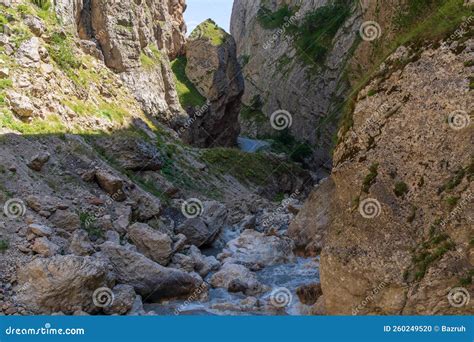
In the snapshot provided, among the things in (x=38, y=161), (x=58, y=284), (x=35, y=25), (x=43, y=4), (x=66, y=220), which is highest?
(x=43, y=4)

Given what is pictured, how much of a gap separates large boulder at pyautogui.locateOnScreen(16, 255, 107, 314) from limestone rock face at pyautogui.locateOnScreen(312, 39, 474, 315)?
22.4 feet

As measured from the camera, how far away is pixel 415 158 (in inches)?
487

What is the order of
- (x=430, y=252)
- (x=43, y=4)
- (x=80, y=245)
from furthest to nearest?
1. (x=43, y=4)
2. (x=80, y=245)
3. (x=430, y=252)

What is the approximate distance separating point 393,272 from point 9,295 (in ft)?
34.2

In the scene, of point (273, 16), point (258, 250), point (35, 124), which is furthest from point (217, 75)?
point (258, 250)

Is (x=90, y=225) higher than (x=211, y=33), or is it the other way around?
(x=211, y=33)

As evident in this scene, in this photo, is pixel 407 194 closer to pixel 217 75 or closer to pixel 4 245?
pixel 4 245

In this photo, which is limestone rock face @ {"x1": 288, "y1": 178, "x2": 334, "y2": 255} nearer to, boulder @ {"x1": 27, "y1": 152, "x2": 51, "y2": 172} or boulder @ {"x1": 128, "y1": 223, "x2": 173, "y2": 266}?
boulder @ {"x1": 128, "y1": 223, "x2": 173, "y2": 266}

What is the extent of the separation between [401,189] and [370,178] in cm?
104

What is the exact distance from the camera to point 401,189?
484 inches

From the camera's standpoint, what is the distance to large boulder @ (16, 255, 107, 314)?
13133 mm

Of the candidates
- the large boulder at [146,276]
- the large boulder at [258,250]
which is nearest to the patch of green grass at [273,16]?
the large boulder at [258,250]

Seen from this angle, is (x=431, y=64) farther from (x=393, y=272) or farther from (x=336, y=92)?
(x=336, y=92)

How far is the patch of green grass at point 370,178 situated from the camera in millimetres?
13016
